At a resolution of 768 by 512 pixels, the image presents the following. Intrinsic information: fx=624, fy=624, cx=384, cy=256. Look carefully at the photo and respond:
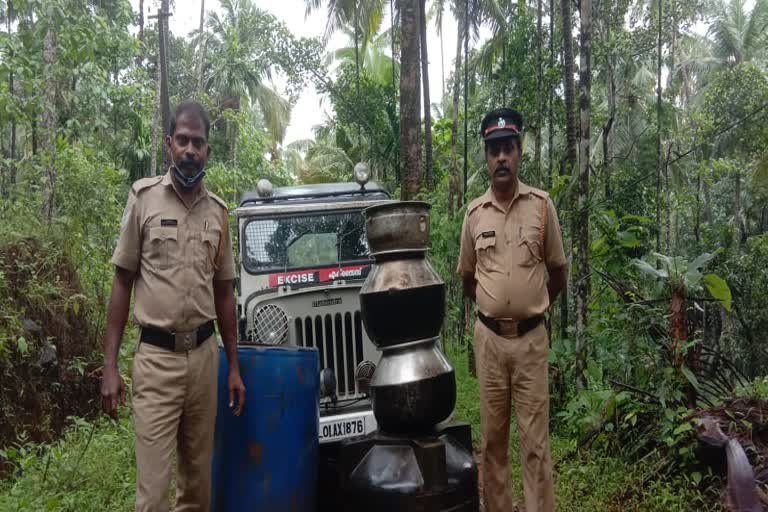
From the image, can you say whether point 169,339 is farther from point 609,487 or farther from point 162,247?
point 609,487

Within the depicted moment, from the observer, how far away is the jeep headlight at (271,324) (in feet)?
14.7

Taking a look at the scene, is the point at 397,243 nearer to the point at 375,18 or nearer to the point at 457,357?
the point at 457,357

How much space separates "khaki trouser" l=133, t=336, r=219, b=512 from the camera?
8.63 ft

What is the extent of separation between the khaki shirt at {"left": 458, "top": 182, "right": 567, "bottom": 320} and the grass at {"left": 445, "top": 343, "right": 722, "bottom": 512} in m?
1.18

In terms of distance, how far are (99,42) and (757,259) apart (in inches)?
618

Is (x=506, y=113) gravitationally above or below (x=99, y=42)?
below

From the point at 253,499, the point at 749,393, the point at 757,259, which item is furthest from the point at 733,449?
the point at 757,259

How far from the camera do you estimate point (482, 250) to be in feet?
11.1

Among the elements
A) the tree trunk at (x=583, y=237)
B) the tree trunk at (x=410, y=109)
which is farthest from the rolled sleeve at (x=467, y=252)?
the tree trunk at (x=410, y=109)

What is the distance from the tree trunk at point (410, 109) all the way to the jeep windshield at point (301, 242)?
183 cm

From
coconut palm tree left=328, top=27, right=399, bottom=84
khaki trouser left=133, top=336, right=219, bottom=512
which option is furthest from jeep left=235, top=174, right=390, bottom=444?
coconut palm tree left=328, top=27, right=399, bottom=84

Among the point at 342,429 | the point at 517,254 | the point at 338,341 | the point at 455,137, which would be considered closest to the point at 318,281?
the point at 338,341

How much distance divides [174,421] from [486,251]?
1.77 meters

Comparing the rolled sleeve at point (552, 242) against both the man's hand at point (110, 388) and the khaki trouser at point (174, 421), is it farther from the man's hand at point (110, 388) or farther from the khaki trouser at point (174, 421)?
the man's hand at point (110, 388)
